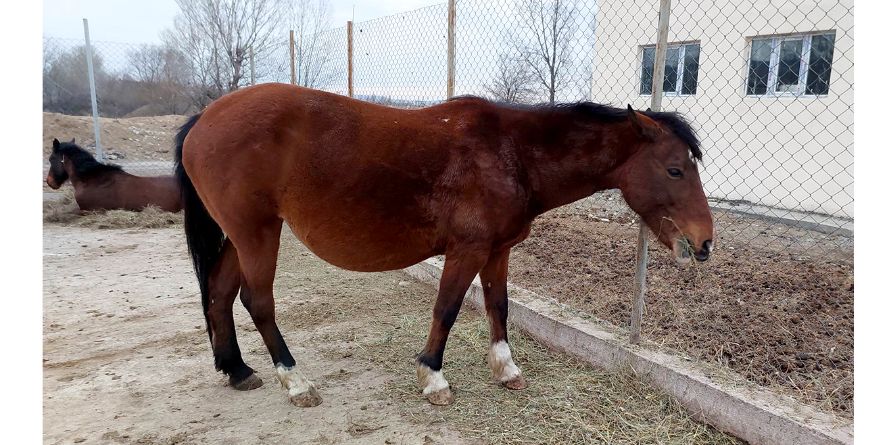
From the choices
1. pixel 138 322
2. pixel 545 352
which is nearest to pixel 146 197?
pixel 138 322

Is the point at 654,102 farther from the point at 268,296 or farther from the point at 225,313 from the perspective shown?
the point at 225,313

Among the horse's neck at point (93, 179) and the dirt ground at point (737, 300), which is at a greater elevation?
the horse's neck at point (93, 179)

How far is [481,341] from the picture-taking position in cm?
371

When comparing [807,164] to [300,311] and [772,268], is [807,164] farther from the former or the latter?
[300,311]

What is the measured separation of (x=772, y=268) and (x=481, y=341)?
9.81 feet

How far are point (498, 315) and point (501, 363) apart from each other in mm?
302

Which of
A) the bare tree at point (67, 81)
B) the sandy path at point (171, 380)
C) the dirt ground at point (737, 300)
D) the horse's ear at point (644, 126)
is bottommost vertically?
the sandy path at point (171, 380)

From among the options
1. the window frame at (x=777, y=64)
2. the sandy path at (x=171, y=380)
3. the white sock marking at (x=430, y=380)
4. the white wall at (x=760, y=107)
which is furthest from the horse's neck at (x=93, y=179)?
the window frame at (x=777, y=64)

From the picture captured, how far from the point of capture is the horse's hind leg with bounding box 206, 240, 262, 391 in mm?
3094

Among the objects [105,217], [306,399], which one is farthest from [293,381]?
[105,217]

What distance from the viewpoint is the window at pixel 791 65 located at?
23.9 ft

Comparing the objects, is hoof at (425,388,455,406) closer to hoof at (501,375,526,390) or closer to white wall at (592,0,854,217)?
hoof at (501,375,526,390)

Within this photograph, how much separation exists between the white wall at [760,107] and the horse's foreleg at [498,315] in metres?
4.98

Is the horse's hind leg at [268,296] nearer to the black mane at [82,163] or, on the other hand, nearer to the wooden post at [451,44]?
the wooden post at [451,44]
